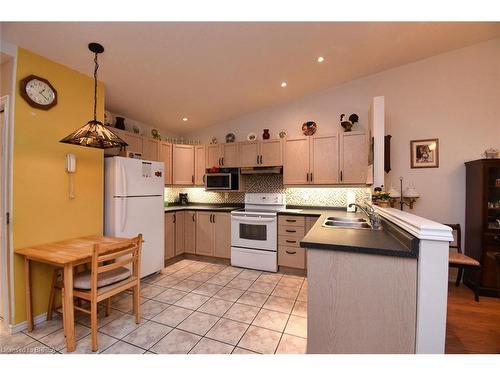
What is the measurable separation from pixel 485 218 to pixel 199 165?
4146 mm

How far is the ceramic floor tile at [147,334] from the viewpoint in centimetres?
180

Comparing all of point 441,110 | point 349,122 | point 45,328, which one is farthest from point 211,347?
point 441,110

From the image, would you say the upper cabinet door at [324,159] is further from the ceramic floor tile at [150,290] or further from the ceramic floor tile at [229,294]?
the ceramic floor tile at [150,290]

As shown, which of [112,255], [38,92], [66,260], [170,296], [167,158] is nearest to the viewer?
[66,260]

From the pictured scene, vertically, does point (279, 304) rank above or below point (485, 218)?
below

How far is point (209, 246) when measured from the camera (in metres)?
3.82

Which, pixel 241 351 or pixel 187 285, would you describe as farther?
pixel 187 285

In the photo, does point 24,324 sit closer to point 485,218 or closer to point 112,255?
point 112,255

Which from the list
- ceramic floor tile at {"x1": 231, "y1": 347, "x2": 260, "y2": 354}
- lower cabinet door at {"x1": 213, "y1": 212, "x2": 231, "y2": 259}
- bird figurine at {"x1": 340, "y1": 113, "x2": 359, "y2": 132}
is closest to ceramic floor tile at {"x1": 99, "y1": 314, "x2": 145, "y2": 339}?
ceramic floor tile at {"x1": 231, "y1": 347, "x2": 260, "y2": 354}

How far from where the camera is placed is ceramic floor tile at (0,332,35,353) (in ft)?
5.68

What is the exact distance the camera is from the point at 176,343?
1792 millimetres

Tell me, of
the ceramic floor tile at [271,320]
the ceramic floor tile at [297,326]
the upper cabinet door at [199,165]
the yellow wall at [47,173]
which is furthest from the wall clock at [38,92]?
the ceramic floor tile at [297,326]

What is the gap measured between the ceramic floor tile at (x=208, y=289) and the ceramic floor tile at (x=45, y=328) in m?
1.28

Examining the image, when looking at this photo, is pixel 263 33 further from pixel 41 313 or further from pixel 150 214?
pixel 41 313
